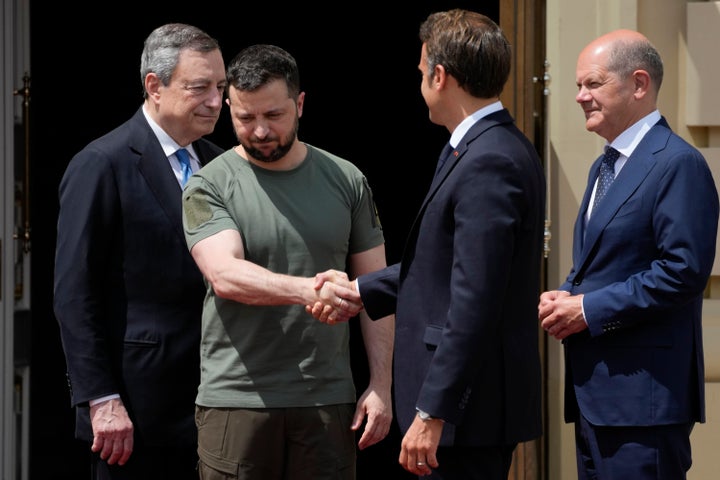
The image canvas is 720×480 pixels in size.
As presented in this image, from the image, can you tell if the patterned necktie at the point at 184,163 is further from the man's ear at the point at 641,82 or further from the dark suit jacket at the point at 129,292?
the man's ear at the point at 641,82

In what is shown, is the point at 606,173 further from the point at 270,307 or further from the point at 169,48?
the point at 169,48

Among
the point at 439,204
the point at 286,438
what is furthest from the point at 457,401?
the point at 286,438

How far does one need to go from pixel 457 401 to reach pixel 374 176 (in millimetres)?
4500

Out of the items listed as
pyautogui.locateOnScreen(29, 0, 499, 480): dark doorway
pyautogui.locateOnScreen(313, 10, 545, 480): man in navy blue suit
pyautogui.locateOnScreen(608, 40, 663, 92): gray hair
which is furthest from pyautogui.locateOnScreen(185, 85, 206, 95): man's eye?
pyautogui.locateOnScreen(29, 0, 499, 480): dark doorway

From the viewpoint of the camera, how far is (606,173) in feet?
11.5

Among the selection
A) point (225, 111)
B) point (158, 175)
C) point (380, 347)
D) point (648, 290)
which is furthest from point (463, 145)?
point (225, 111)

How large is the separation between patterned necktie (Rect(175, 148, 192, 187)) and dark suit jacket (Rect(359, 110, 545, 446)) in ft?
3.16

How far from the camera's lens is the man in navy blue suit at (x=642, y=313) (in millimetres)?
3201

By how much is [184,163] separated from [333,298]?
807 millimetres

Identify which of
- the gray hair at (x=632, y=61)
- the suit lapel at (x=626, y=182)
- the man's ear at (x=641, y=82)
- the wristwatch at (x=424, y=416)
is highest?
the gray hair at (x=632, y=61)

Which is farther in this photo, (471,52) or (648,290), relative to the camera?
(648,290)

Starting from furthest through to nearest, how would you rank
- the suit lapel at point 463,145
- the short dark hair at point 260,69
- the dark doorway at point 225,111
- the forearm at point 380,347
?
the dark doorway at point 225,111, the forearm at point 380,347, the short dark hair at point 260,69, the suit lapel at point 463,145

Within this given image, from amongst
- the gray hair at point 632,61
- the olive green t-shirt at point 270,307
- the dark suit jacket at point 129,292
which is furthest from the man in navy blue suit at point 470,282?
the dark suit jacket at point 129,292

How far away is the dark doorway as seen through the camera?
654 centimetres
